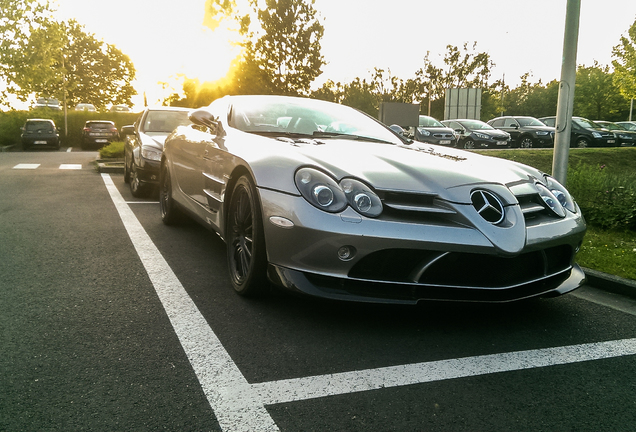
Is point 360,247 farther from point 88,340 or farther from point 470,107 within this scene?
point 470,107

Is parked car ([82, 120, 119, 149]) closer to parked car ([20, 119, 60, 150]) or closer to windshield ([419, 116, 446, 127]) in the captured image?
parked car ([20, 119, 60, 150])

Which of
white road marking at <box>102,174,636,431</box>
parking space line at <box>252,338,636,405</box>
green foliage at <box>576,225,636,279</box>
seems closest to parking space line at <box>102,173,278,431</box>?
white road marking at <box>102,174,636,431</box>

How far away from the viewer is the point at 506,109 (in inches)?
2940

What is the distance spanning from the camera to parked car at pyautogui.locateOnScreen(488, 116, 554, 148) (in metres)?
23.7

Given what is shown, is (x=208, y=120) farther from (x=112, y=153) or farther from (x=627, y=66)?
(x=627, y=66)

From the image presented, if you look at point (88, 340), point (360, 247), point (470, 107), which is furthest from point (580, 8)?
point (470, 107)

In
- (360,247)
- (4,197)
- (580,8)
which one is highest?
(580,8)

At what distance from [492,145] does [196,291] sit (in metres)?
Answer: 20.1

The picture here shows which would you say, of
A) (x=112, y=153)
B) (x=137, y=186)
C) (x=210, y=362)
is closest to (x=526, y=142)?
(x=112, y=153)

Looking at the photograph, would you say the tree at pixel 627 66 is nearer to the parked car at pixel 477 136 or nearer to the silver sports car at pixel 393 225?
the parked car at pixel 477 136

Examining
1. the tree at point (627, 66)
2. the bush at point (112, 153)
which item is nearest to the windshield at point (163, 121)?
the bush at point (112, 153)

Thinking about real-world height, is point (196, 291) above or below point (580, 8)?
below

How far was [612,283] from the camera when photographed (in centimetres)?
438

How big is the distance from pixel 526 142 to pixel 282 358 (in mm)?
23377
